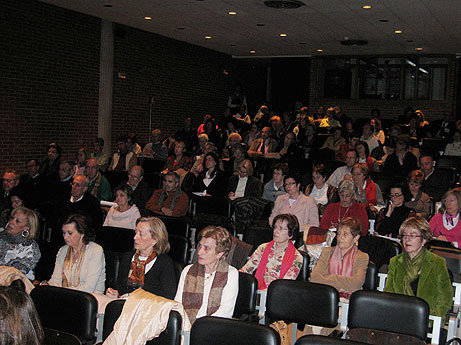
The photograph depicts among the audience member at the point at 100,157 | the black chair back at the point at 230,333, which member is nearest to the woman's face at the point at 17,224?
the black chair back at the point at 230,333

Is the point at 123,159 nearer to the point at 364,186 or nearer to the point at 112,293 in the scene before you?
the point at 364,186

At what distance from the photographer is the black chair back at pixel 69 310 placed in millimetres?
→ 3309

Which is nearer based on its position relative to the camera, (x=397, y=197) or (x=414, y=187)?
(x=397, y=197)

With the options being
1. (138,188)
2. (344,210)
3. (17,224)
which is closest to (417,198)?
(344,210)

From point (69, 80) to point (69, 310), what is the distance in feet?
29.3

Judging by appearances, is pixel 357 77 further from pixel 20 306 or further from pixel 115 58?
pixel 20 306

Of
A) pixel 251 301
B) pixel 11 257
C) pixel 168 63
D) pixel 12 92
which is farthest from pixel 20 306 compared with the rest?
pixel 168 63

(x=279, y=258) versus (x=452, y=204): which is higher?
(x=452, y=204)

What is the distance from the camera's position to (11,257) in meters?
4.75

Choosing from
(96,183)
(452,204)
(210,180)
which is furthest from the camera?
(210,180)

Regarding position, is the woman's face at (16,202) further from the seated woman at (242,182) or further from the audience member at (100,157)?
the audience member at (100,157)

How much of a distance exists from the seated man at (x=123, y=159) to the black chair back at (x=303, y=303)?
672 centimetres

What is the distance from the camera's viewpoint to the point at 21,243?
15.6 feet

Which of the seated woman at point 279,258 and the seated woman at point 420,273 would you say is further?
the seated woman at point 279,258
